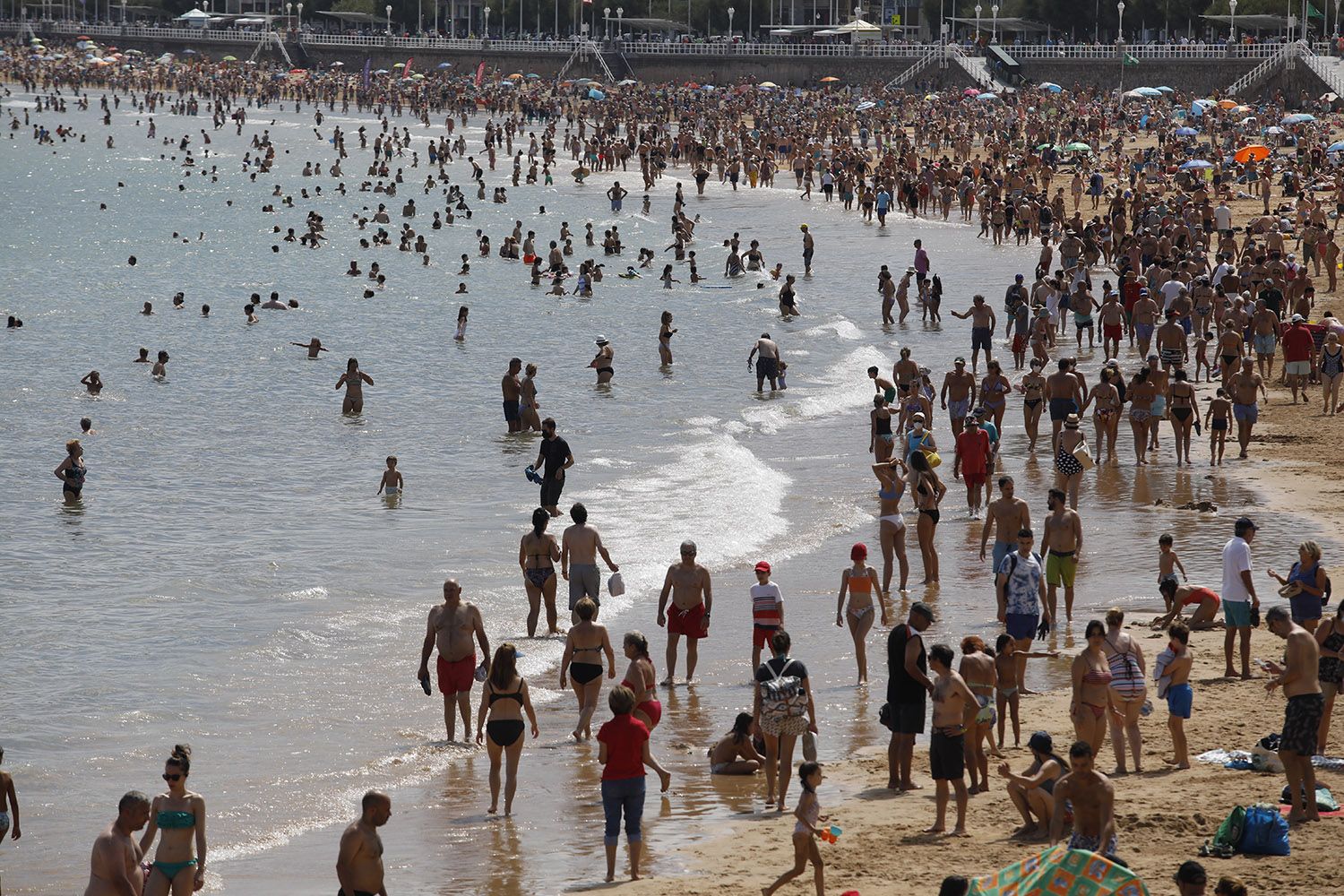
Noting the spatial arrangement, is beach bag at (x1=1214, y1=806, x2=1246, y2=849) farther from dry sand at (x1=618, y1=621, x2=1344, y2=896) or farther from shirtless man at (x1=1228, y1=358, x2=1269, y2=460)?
shirtless man at (x1=1228, y1=358, x2=1269, y2=460)

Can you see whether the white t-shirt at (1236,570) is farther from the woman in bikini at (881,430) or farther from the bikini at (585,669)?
the woman in bikini at (881,430)

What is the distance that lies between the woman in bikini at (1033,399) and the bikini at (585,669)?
32.9 ft

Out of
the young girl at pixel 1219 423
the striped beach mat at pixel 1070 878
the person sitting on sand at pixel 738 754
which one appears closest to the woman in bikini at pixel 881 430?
the young girl at pixel 1219 423

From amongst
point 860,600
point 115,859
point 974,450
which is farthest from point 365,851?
point 974,450

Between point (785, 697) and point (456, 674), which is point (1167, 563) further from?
point (456, 674)

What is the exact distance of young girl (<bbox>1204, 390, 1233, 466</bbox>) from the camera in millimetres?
18078

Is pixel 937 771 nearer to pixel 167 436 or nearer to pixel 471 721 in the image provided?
pixel 471 721

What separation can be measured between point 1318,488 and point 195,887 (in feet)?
42.2

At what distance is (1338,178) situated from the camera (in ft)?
130

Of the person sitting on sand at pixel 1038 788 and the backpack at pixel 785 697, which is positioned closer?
the person sitting on sand at pixel 1038 788

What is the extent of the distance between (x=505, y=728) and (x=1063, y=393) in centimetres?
1097

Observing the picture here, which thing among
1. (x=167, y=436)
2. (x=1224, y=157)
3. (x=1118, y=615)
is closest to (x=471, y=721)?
(x=1118, y=615)

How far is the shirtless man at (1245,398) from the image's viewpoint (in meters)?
18.3

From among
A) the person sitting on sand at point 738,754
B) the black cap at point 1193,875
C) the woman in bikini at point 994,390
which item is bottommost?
the person sitting on sand at point 738,754
